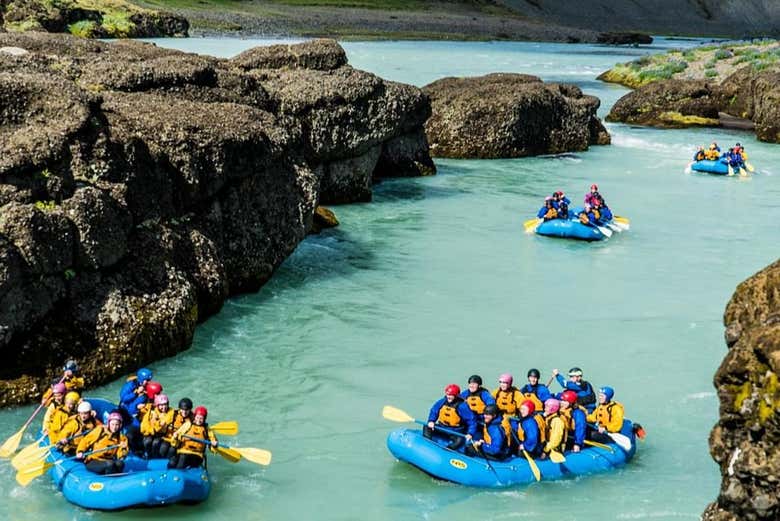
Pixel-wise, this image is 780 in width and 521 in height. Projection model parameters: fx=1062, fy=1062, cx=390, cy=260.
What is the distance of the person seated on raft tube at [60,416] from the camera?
1558 centimetres

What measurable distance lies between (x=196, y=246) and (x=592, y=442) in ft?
31.9

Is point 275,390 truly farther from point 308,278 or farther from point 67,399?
point 308,278

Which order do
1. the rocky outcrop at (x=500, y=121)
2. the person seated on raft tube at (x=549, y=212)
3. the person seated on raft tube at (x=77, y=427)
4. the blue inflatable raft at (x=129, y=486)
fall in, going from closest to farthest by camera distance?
the blue inflatable raft at (x=129, y=486) → the person seated on raft tube at (x=77, y=427) → the person seated on raft tube at (x=549, y=212) → the rocky outcrop at (x=500, y=121)

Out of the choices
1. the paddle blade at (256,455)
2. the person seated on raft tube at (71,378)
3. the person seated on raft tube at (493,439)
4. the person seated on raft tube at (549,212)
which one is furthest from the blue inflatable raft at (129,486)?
the person seated on raft tube at (549,212)

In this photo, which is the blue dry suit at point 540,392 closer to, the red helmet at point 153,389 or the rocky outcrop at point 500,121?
the red helmet at point 153,389

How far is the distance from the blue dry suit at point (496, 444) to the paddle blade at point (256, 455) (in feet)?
10.7

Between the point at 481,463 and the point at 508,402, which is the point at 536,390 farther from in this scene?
the point at 481,463

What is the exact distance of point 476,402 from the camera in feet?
54.7

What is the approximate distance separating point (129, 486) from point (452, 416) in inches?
197

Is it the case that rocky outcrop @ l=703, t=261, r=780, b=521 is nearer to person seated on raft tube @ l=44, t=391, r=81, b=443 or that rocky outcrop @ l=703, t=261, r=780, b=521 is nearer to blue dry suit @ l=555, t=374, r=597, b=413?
blue dry suit @ l=555, t=374, r=597, b=413

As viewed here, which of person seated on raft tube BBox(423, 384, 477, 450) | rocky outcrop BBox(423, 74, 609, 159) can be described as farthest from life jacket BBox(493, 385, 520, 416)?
rocky outcrop BBox(423, 74, 609, 159)

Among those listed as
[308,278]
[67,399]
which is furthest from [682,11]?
[67,399]

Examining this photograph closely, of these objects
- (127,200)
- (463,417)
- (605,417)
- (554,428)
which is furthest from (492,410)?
(127,200)

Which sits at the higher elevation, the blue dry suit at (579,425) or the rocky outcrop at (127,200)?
the rocky outcrop at (127,200)
